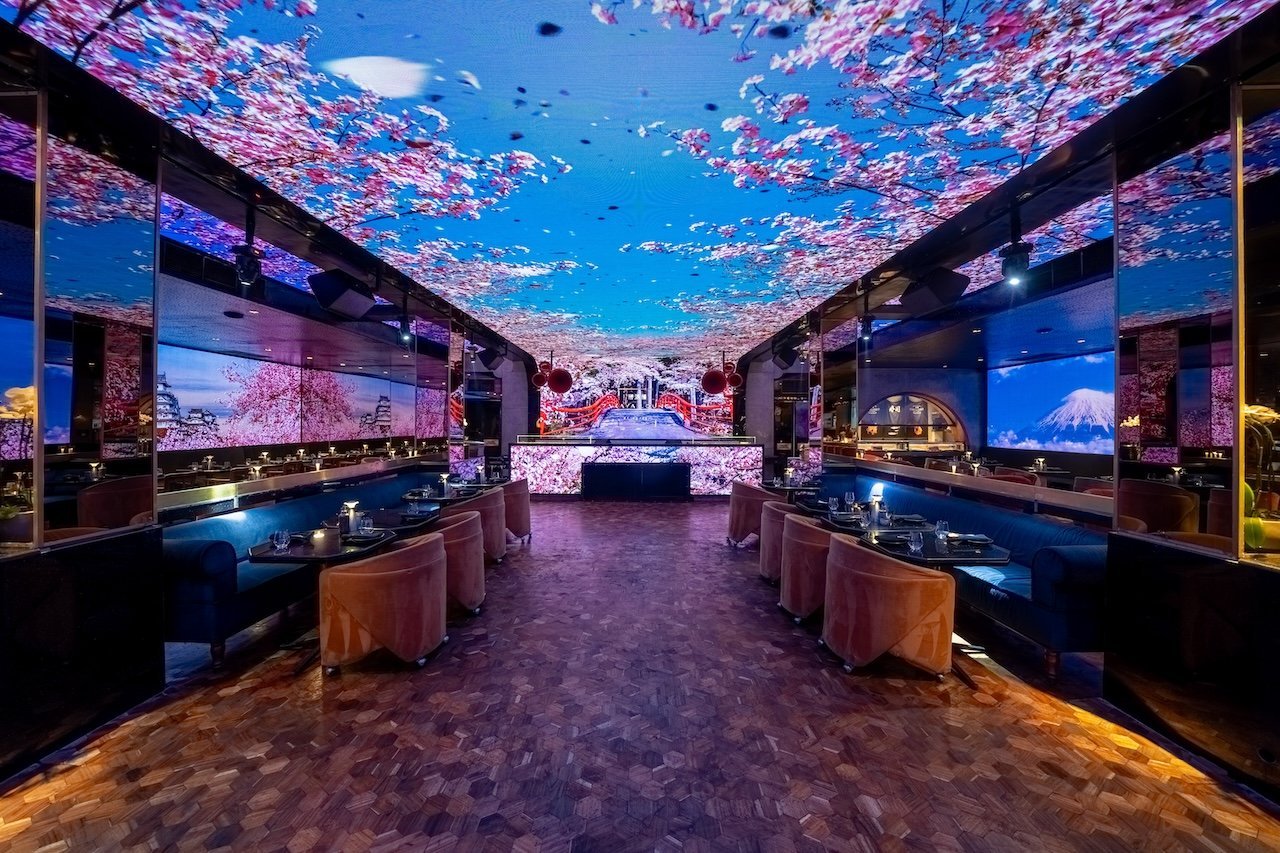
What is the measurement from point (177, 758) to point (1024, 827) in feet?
11.7

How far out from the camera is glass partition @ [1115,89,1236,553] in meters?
2.40

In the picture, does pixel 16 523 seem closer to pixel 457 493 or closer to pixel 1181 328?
pixel 457 493

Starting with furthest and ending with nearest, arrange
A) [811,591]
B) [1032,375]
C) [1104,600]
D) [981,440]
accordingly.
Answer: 1. [981,440]
2. [1032,375]
3. [811,591]
4. [1104,600]

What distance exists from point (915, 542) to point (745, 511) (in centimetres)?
288

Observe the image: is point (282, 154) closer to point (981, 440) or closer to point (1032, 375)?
point (1032, 375)

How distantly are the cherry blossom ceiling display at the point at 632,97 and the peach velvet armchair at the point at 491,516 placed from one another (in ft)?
8.71

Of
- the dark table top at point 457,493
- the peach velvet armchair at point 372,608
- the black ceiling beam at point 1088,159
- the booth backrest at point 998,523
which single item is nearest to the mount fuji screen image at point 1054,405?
the booth backrest at point 998,523

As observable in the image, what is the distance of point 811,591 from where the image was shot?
3775 mm

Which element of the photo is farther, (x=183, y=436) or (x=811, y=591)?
(x=183, y=436)

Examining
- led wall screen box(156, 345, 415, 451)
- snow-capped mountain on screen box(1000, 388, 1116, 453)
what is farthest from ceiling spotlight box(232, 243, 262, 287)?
snow-capped mountain on screen box(1000, 388, 1116, 453)

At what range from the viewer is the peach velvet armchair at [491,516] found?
5309mm

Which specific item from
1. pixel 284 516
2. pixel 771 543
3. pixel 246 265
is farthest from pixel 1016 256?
pixel 284 516

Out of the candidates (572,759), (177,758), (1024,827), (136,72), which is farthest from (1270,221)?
(177,758)

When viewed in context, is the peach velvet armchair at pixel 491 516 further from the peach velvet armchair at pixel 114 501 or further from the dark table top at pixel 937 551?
the dark table top at pixel 937 551
